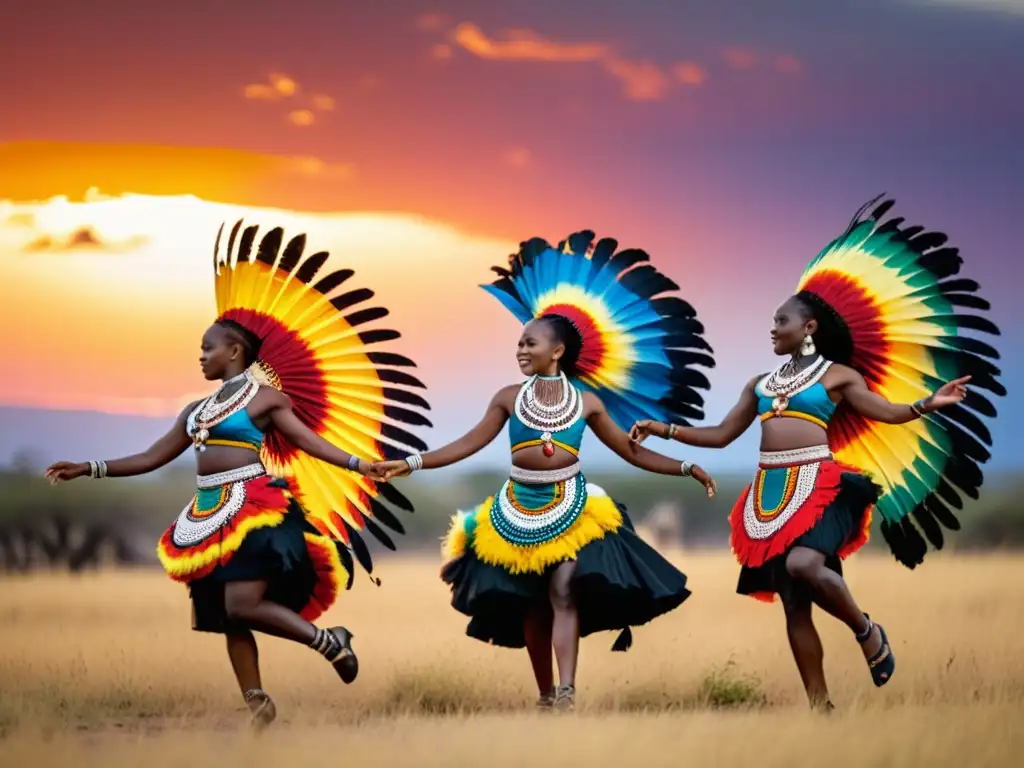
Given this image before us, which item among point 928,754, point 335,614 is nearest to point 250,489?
point 928,754

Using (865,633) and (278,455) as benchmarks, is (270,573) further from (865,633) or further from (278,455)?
(865,633)

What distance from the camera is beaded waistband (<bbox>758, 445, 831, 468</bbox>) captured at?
26.1 ft

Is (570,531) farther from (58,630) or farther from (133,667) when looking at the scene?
(58,630)

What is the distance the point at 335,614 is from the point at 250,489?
468cm

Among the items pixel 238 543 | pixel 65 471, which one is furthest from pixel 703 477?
pixel 65 471

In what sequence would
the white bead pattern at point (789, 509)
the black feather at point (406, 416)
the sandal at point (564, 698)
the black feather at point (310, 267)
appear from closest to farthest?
1. the sandal at point (564, 698)
2. the white bead pattern at point (789, 509)
3. the black feather at point (310, 267)
4. the black feather at point (406, 416)

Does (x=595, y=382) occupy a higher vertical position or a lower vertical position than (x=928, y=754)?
higher

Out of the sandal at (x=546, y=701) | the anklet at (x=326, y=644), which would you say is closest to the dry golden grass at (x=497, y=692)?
the sandal at (x=546, y=701)

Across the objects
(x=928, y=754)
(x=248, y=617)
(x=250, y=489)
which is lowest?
(x=928, y=754)

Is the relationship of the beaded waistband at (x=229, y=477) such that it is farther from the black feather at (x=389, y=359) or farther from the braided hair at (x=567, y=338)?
the braided hair at (x=567, y=338)

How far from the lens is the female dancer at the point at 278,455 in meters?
7.83

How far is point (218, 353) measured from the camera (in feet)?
26.7

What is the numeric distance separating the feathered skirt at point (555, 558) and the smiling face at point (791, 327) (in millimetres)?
1195

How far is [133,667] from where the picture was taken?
364 inches
